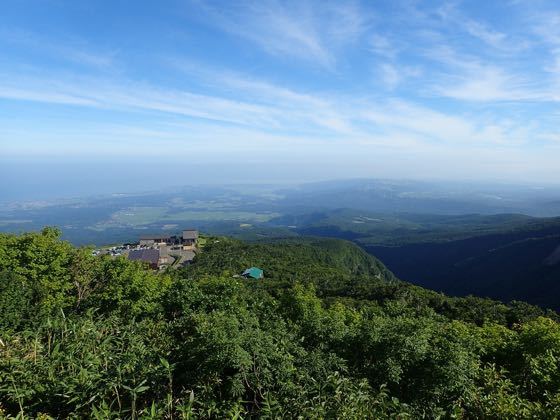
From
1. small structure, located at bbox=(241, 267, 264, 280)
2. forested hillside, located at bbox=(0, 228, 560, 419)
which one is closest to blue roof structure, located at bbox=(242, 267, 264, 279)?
small structure, located at bbox=(241, 267, 264, 280)

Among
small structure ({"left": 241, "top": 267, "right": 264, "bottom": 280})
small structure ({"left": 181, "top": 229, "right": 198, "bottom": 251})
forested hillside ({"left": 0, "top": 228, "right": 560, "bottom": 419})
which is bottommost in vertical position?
small structure ({"left": 241, "top": 267, "right": 264, "bottom": 280})

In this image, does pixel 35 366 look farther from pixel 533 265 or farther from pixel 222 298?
pixel 533 265

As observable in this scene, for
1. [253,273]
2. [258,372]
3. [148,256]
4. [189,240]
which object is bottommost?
[253,273]

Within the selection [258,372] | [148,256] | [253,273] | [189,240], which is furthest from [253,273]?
A: [258,372]

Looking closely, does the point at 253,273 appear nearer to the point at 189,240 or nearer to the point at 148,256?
the point at 148,256

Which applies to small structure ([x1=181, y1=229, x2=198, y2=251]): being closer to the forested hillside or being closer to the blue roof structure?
the blue roof structure

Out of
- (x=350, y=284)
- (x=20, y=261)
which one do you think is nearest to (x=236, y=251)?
(x=350, y=284)

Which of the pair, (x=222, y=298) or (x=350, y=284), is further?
(x=350, y=284)

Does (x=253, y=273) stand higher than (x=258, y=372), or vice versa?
(x=258, y=372)
